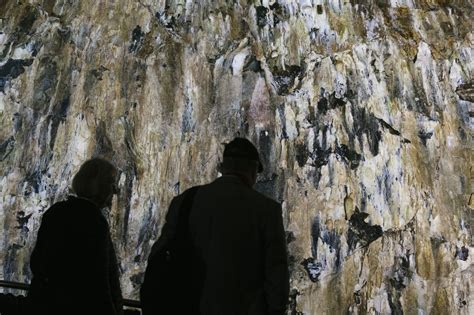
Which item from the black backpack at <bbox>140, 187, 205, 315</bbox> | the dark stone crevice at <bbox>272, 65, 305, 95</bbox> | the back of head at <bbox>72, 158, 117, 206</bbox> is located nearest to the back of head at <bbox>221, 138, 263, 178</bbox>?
the black backpack at <bbox>140, 187, 205, 315</bbox>

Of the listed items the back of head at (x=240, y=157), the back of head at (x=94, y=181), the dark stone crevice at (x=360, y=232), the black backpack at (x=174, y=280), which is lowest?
the black backpack at (x=174, y=280)

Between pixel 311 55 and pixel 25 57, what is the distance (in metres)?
3.14

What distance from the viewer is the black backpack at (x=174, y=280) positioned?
158cm

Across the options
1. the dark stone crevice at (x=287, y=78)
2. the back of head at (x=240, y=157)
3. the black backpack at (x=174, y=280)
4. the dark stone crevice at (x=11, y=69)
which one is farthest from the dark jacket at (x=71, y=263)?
the dark stone crevice at (x=11, y=69)

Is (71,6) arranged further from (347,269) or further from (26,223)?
(347,269)

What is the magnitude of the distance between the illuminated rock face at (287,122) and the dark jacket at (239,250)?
3891mm

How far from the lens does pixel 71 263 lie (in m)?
1.68

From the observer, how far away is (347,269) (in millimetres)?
5355

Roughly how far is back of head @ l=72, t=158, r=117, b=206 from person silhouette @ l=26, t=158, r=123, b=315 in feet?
0.09

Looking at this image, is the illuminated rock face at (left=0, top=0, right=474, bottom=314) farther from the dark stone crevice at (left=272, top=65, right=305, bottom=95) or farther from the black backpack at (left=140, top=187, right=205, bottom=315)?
the black backpack at (left=140, top=187, right=205, bottom=315)

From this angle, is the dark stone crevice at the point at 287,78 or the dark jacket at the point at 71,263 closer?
the dark jacket at the point at 71,263

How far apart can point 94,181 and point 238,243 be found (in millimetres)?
515

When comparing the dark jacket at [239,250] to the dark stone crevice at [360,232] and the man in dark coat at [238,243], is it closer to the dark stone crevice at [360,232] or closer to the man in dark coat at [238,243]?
the man in dark coat at [238,243]

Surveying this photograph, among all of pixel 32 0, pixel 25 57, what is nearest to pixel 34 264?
pixel 25 57
